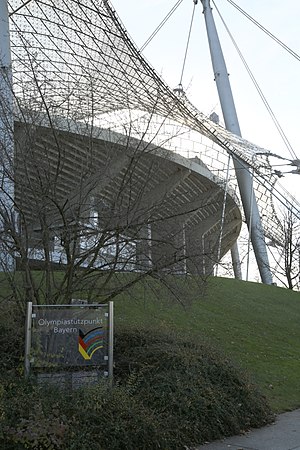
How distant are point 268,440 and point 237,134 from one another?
134ft

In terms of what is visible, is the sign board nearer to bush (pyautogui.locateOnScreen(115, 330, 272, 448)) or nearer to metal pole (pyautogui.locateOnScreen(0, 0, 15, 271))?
bush (pyautogui.locateOnScreen(115, 330, 272, 448))

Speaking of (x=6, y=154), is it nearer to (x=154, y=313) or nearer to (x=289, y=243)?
(x=154, y=313)

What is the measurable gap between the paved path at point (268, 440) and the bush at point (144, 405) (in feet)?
0.53

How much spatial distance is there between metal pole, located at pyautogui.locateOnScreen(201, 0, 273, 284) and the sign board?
33249 mm

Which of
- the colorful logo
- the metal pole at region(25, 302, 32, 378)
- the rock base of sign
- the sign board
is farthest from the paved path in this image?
the metal pole at region(25, 302, 32, 378)

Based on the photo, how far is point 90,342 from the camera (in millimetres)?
8156

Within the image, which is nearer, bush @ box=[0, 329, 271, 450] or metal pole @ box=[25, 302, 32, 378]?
bush @ box=[0, 329, 271, 450]

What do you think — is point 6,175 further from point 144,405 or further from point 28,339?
point 144,405

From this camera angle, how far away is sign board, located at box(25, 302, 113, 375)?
793 centimetres

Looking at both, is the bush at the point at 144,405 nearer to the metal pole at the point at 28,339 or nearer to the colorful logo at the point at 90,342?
the metal pole at the point at 28,339

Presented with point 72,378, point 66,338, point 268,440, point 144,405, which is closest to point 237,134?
point 66,338

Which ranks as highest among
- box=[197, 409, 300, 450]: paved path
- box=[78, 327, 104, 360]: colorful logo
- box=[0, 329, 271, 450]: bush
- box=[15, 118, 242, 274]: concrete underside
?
box=[15, 118, 242, 274]: concrete underside

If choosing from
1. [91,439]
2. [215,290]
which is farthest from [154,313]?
[91,439]

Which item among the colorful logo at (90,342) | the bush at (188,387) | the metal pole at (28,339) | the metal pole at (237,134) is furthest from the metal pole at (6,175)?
the metal pole at (237,134)
